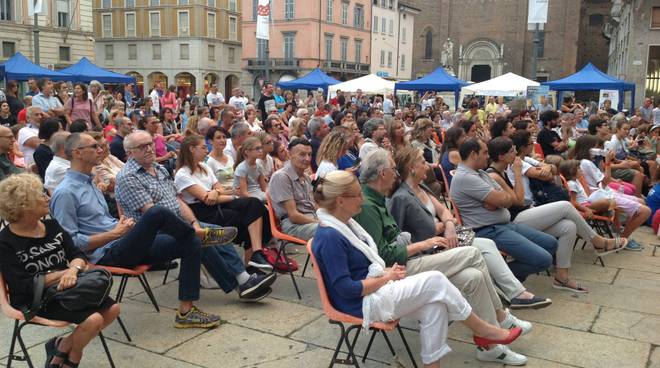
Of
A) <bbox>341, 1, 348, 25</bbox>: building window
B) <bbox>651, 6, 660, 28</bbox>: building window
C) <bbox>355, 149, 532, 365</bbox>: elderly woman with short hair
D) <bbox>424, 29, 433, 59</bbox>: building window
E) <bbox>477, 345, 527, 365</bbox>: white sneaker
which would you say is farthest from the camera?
<bbox>424, 29, 433, 59</bbox>: building window

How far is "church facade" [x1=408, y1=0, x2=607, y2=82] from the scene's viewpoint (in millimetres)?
50375

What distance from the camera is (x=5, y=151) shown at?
6.08m

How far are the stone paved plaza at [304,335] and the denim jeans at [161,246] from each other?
410 mm

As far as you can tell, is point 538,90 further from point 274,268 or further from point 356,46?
point 356,46

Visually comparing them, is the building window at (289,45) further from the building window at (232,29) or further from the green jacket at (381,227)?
the green jacket at (381,227)

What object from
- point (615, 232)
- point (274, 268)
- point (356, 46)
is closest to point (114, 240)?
point (274, 268)

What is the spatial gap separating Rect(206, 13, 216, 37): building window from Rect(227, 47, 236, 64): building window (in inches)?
85.1

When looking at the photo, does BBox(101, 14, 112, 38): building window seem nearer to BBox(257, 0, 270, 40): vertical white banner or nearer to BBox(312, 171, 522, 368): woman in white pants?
BBox(257, 0, 270, 40): vertical white banner

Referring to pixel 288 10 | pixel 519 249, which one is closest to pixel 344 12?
pixel 288 10

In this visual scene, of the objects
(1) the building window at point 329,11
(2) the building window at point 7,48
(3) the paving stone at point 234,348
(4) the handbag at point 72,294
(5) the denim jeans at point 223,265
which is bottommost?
(3) the paving stone at point 234,348

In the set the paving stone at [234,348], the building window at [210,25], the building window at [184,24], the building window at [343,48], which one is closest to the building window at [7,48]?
the building window at [184,24]

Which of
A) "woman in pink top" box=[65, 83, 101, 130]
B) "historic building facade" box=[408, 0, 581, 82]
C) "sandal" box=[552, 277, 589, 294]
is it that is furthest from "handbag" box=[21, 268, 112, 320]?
"historic building facade" box=[408, 0, 581, 82]

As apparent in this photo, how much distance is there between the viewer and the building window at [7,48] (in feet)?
112

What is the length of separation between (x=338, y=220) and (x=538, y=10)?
48.6ft
